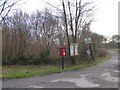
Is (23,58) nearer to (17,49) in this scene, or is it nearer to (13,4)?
(17,49)

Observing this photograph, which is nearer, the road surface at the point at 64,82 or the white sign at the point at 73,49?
the road surface at the point at 64,82

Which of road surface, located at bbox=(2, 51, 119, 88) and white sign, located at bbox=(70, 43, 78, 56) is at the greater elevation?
white sign, located at bbox=(70, 43, 78, 56)

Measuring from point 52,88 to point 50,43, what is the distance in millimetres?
22897

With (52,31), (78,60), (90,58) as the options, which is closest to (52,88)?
(78,60)

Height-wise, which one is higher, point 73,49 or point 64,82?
point 73,49

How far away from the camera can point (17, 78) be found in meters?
15.2

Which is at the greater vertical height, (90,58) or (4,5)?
(4,5)

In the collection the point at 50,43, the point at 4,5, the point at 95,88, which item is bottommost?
the point at 95,88

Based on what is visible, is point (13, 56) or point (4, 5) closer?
point (4, 5)

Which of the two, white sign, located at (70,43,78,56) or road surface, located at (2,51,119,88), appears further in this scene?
white sign, located at (70,43,78,56)

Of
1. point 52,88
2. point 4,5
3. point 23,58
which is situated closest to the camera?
point 52,88

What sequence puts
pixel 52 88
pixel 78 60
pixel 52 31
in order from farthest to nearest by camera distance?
1. pixel 52 31
2. pixel 78 60
3. pixel 52 88

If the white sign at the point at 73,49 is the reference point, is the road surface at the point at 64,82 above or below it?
below

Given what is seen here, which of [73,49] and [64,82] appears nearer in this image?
[64,82]
